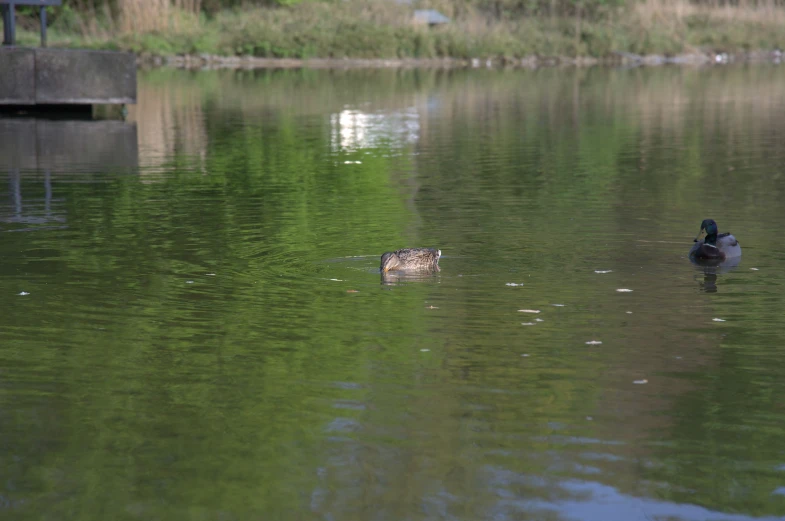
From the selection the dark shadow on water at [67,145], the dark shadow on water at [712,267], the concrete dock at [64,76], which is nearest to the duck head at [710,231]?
the dark shadow on water at [712,267]

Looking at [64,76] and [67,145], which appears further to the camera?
[64,76]

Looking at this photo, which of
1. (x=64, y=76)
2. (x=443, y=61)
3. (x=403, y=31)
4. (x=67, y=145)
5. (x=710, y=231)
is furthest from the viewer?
(x=403, y=31)

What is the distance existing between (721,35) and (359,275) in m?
54.3

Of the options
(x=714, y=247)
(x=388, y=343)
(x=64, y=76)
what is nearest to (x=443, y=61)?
(x=64, y=76)

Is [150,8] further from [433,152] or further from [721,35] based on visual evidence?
[433,152]

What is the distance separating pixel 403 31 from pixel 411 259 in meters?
45.7

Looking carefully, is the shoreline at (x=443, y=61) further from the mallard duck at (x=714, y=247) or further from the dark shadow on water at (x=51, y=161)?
the mallard duck at (x=714, y=247)

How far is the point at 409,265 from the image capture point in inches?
440

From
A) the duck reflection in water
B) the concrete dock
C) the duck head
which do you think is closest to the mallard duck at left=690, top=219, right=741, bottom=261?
the duck head

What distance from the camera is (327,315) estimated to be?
984cm

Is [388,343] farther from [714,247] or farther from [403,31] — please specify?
[403,31]

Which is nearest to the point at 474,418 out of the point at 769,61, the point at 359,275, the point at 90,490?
the point at 90,490

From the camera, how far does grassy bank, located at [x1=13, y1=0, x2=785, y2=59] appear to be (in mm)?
51656

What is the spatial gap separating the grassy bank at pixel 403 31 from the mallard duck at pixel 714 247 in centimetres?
3589
